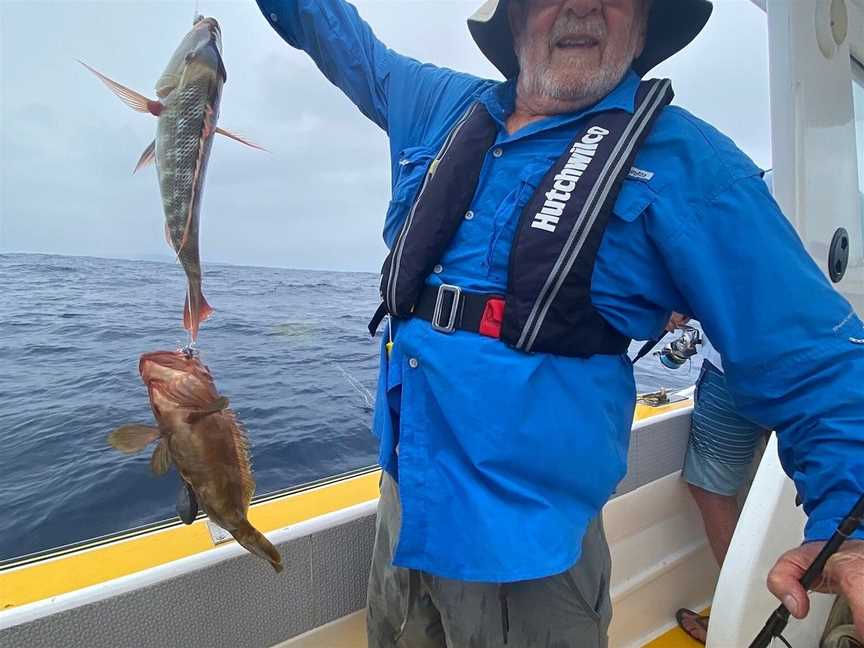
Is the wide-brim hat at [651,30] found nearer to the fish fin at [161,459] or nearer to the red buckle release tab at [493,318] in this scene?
the red buckle release tab at [493,318]

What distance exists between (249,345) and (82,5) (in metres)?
4.32

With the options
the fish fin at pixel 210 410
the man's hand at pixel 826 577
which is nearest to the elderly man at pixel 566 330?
the man's hand at pixel 826 577

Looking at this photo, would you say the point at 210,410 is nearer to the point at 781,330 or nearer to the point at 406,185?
the point at 406,185

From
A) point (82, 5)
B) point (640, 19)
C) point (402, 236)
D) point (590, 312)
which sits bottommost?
point (590, 312)

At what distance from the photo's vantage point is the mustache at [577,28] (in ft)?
5.16

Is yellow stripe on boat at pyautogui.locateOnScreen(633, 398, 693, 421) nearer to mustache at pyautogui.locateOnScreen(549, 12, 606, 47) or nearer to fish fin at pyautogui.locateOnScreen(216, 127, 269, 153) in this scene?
mustache at pyautogui.locateOnScreen(549, 12, 606, 47)

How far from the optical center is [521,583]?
54.9 inches

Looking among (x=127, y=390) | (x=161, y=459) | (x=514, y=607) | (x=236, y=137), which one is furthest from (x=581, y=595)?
(x=127, y=390)

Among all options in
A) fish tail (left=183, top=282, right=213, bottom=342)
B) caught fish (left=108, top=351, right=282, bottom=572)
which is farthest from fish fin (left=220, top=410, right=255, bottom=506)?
fish tail (left=183, top=282, right=213, bottom=342)

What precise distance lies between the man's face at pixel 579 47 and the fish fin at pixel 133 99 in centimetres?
102

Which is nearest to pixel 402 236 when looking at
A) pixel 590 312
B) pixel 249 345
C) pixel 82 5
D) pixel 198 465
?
pixel 590 312

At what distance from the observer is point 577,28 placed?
5.18 feet

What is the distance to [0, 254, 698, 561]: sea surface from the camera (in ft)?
8.11

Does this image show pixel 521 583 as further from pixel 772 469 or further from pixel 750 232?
pixel 772 469
